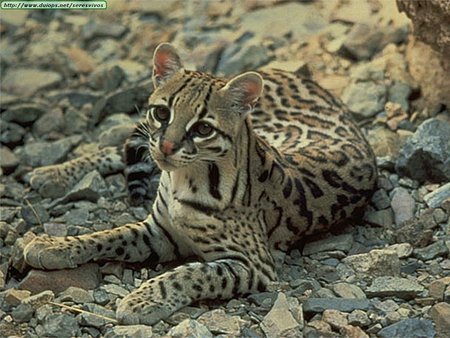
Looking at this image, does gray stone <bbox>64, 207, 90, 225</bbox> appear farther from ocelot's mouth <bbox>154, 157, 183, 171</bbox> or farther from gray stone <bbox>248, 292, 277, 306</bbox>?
gray stone <bbox>248, 292, 277, 306</bbox>

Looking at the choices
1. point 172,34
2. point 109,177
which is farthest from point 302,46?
point 109,177

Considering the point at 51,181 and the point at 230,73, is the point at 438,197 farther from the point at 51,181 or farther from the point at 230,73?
the point at 230,73

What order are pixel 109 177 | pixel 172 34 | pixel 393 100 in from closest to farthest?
pixel 109 177, pixel 393 100, pixel 172 34

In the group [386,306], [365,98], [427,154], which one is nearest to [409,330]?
[386,306]

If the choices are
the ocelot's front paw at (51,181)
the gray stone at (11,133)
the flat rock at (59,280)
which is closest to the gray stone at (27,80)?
the gray stone at (11,133)

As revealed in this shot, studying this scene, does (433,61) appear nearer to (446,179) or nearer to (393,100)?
(393,100)

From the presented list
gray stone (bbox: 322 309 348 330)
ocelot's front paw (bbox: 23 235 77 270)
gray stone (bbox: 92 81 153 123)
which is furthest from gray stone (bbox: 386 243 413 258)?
gray stone (bbox: 92 81 153 123)
